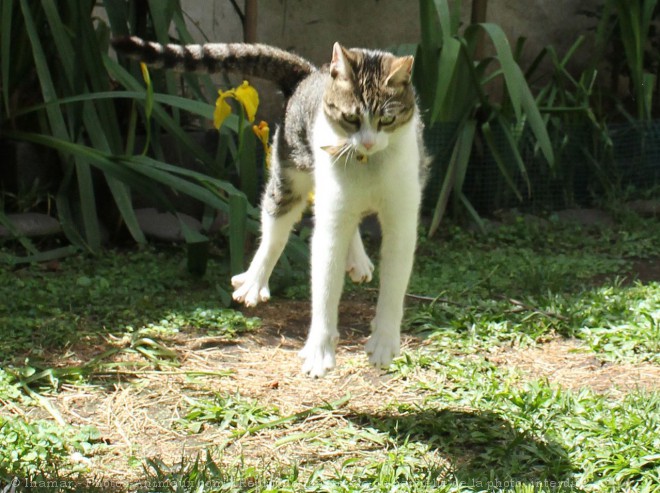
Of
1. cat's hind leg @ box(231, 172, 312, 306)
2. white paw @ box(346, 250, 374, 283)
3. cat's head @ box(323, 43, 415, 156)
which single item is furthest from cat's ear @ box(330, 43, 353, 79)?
white paw @ box(346, 250, 374, 283)

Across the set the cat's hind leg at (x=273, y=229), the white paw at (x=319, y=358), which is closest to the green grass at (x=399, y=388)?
the white paw at (x=319, y=358)

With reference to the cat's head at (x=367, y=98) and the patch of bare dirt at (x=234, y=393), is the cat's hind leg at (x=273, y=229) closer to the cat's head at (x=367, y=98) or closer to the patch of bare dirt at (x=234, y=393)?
the patch of bare dirt at (x=234, y=393)

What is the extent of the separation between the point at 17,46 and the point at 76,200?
94 cm

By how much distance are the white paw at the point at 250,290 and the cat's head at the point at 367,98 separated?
34.4 inches

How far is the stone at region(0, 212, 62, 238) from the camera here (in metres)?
5.42

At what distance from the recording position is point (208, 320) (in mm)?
4410

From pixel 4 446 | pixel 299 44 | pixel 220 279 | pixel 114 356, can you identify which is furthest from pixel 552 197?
pixel 4 446

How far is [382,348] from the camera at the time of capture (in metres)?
3.18

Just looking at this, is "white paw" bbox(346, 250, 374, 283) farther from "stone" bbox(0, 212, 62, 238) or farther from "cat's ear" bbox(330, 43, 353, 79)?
"stone" bbox(0, 212, 62, 238)

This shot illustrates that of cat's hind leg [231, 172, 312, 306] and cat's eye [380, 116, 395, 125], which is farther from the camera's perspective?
cat's hind leg [231, 172, 312, 306]

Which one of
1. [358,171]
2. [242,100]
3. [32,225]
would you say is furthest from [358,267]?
[32,225]

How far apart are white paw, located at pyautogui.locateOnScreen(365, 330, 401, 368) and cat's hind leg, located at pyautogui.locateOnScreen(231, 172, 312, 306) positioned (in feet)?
2.19

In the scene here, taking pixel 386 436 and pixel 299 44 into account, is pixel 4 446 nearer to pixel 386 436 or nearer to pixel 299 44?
pixel 386 436

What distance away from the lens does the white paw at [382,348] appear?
10.4 ft
